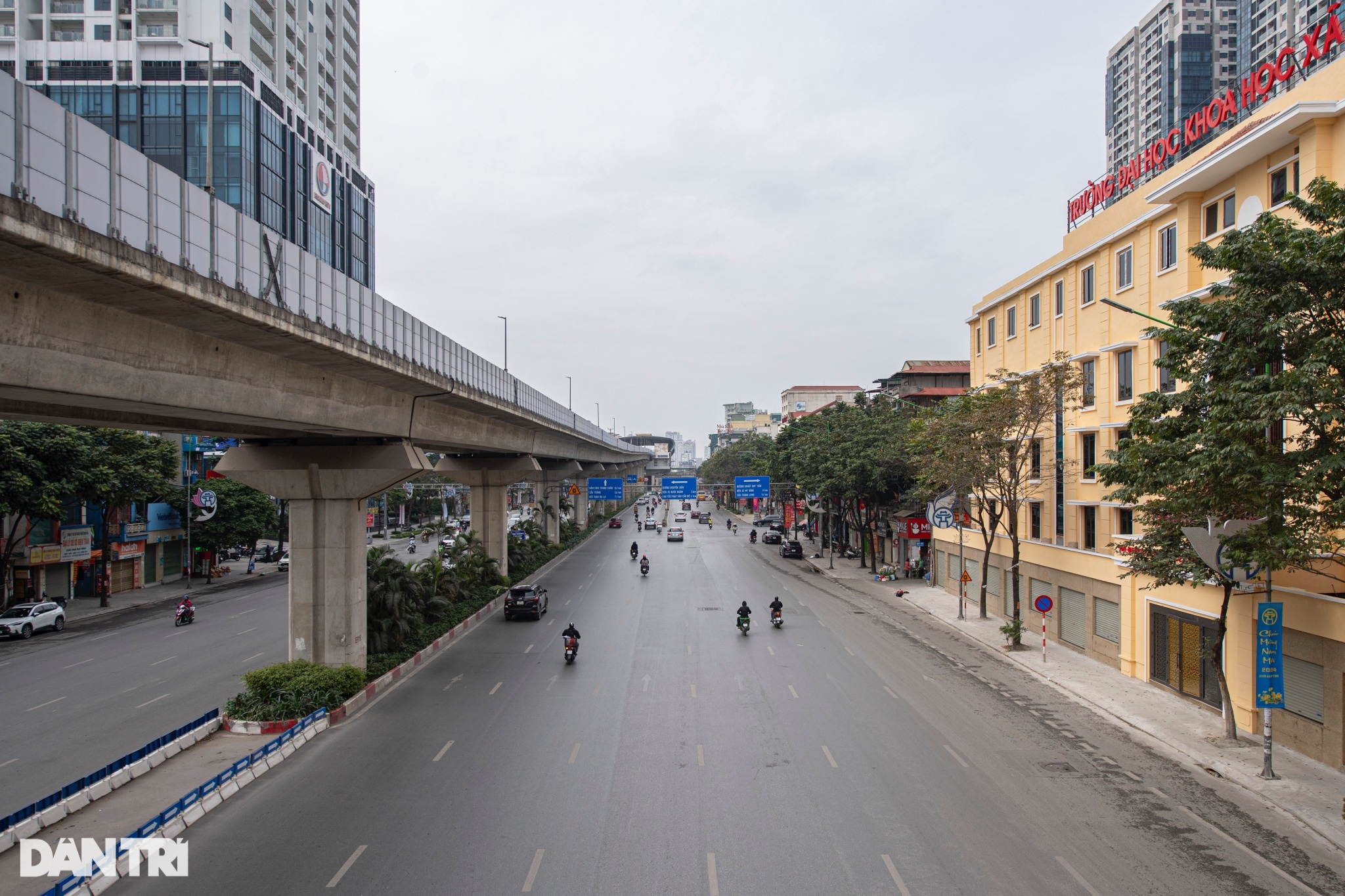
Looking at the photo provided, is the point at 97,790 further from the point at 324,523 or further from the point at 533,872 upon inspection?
the point at 324,523

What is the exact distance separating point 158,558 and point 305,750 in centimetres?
3996

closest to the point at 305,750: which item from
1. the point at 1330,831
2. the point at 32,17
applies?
the point at 1330,831

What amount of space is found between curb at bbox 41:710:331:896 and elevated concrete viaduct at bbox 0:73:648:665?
4.55 m

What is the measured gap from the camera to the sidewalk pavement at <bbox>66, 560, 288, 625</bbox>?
36.7m

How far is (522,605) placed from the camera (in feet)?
98.9

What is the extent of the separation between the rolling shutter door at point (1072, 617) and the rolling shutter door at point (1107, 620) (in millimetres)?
800

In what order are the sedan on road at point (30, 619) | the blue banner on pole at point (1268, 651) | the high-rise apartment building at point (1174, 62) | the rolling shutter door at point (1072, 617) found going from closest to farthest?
1. the blue banner on pole at point (1268, 651)
2. the rolling shutter door at point (1072, 617)
3. the sedan on road at point (30, 619)
4. the high-rise apartment building at point (1174, 62)

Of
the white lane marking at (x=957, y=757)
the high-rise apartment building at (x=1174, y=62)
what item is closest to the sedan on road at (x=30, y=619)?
the white lane marking at (x=957, y=757)

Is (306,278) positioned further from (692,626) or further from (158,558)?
(158,558)

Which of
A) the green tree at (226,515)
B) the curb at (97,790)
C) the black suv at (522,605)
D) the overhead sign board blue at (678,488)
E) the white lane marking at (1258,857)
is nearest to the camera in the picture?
the white lane marking at (1258,857)

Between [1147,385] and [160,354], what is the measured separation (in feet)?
72.7

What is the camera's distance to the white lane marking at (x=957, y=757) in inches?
553

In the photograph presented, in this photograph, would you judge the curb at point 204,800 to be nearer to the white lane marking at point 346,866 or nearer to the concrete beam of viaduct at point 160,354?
the white lane marking at point 346,866

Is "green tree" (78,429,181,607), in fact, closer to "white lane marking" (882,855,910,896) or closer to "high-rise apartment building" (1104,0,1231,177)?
"white lane marking" (882,855,910,896)
